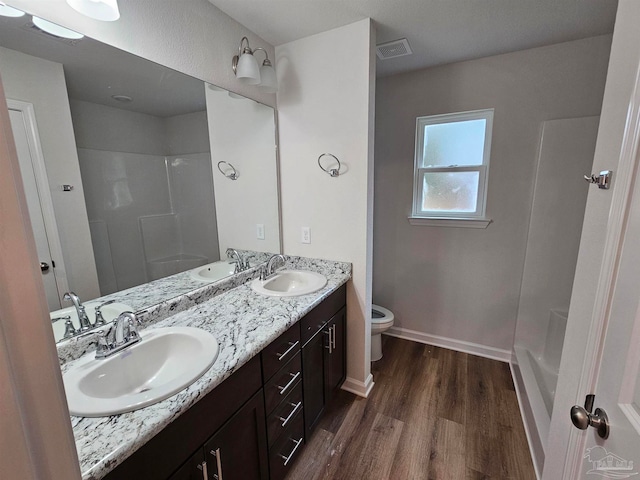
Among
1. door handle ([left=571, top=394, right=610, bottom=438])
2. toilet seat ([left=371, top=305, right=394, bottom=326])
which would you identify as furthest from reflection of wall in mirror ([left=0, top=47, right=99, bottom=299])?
toilet seat ([left=371, top=305, right=394, bottom=326])

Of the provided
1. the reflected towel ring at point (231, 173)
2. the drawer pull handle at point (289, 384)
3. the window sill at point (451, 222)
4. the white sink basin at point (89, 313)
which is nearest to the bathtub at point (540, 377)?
→ the window sill at point (451, 222)

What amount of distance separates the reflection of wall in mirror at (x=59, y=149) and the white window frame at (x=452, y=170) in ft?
7.29

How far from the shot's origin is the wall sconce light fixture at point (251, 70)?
153 cm

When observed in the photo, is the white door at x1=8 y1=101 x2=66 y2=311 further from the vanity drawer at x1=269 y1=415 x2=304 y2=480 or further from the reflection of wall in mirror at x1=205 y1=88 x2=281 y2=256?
the vanity drawer at x1=269 y1=415 x2=304 y2=480

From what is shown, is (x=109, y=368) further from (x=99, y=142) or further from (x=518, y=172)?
(x=518, y=172)

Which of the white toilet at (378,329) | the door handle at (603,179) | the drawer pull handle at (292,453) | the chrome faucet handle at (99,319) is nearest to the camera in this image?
the door handle at (603,179)

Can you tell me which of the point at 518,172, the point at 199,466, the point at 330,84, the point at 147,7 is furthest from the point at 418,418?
the point at 147,7

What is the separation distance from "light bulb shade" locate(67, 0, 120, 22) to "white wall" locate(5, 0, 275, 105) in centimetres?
9

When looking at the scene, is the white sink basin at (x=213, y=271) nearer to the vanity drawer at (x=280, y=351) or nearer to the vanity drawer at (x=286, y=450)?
the vanity drawer at (x=280, y=351)

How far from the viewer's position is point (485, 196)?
228 centimetres

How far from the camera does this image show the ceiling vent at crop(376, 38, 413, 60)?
1.88 metres

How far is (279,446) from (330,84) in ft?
6.48

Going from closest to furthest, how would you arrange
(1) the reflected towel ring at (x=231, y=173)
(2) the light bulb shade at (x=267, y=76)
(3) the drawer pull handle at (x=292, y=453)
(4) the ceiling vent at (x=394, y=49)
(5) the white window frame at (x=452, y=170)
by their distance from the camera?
(3) the drawer pull handle at (x=292, y=453)
(2) the light bulb shade at (x=267, y=76)
(1) the reflected towel ring at (x=231, y=173)
(4) the ceiling vent at (x=394, y=49)
(5) the white window frame at (x=452, y=170)

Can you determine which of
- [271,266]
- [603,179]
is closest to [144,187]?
[271,266]
